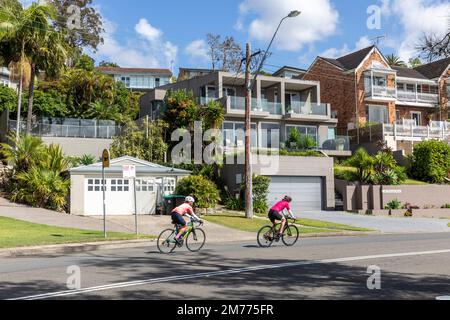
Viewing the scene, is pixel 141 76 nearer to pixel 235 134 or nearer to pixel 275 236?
pixel 235 134

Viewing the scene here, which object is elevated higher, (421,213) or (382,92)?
(382,92)

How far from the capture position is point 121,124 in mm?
41938

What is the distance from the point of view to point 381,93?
4734 cm

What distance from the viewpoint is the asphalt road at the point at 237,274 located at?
823 cm

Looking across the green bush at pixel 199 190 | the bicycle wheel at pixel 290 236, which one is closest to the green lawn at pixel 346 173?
the green bush at pixel 199 190

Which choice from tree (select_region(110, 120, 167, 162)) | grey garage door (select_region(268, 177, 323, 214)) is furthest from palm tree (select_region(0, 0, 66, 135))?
grey garage door (select_region(268, 177, 323, 214))

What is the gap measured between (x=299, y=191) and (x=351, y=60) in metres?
22.3

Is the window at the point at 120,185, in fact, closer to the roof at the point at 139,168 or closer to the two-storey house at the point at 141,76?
the roof at the point at 139,168

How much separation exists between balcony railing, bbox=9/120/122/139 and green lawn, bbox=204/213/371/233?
50.6ft

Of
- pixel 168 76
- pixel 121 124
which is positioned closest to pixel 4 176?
pixel 121 124

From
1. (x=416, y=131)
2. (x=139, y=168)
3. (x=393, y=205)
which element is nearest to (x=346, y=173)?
(x=393, y=205)

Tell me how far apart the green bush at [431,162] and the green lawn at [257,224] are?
47.9 ft

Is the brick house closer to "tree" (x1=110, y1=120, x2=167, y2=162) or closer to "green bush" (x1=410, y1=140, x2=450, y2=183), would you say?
"green bush" (x1=410, y1=140, x2=450, y2=183)

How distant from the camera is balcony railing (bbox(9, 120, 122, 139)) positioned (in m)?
37.0
